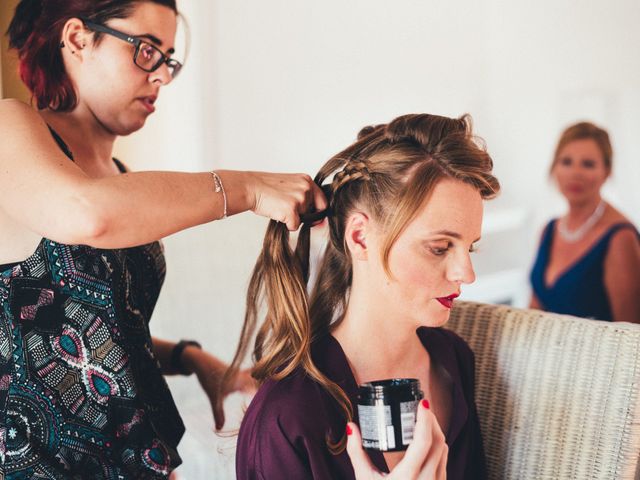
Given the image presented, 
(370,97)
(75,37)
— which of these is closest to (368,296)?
(75,37)

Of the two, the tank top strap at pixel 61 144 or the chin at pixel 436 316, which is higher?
the tank top strap at pixel 61 144

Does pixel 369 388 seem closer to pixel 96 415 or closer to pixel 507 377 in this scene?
pixel 96 415

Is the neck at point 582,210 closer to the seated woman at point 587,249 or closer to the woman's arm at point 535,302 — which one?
the seated woman at point 587,249

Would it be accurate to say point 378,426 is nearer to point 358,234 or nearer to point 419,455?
point 419,455

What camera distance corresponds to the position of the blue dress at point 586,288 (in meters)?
2.79

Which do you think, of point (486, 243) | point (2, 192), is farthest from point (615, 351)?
point (486, 243)

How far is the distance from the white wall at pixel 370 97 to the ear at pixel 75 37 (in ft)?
2.96

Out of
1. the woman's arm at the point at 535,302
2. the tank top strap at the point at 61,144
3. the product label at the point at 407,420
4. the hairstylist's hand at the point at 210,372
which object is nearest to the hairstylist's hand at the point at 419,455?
the product label at the point at 407,420

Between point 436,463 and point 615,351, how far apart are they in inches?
20.0

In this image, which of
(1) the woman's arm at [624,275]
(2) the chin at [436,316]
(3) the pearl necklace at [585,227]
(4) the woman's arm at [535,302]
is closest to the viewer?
(2) the chin at [436,316]

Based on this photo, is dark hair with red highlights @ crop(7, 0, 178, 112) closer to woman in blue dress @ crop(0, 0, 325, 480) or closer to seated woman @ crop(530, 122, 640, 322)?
woman in blue dress @ crop(0, 0, 325, 480)

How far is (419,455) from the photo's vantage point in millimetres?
943

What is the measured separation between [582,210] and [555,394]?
177 centimetres

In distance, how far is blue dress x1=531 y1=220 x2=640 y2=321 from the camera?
2787 mm
